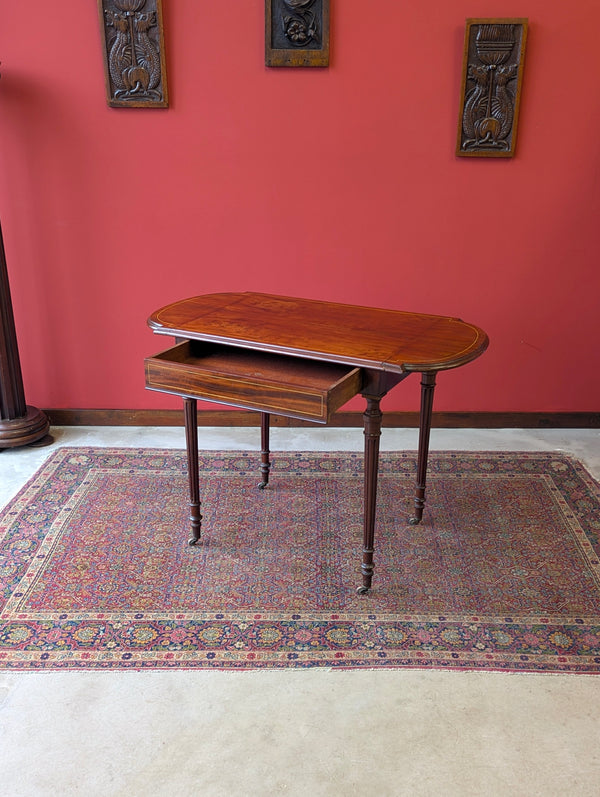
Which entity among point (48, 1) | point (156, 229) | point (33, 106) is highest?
point (48, 1)

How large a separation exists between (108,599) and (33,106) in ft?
7.20

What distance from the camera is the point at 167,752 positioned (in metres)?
1.80

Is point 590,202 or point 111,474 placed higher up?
point 590,202

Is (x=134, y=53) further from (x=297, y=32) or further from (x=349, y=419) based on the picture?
(x=349, y=419)

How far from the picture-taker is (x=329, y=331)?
2.39 meters

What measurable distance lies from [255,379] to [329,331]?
14.3 inches

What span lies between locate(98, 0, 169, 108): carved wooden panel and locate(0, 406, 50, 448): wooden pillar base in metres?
1.46

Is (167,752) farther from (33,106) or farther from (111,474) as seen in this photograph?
(33,106)

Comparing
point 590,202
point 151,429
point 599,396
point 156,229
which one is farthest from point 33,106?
point 599,396

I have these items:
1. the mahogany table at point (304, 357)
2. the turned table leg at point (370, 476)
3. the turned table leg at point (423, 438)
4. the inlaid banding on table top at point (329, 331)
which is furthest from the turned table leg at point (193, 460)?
the turned table leg at point (423, 438)

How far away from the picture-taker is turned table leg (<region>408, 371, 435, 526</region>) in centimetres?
259

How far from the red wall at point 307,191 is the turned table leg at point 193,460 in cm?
115

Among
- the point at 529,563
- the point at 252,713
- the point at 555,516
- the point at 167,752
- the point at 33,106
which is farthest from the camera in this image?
the point at 33,106

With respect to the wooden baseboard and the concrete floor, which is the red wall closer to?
the wooden baseboard
